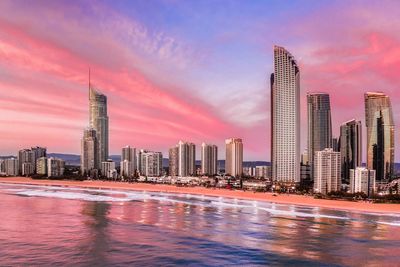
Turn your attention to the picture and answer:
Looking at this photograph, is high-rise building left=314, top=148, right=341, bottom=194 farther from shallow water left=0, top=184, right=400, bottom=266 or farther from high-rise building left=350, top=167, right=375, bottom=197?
shallow water left=0, top=184, right=400, bottom=266

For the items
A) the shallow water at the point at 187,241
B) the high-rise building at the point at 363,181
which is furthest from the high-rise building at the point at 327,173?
the shallow water at the point at 187,241

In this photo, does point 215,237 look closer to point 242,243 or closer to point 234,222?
point 242,243

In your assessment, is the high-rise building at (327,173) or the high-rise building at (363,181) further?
the high-rise building at (327,173)

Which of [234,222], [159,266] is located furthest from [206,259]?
[234,222]

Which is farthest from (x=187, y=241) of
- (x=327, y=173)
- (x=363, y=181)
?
(x=327, y=173)

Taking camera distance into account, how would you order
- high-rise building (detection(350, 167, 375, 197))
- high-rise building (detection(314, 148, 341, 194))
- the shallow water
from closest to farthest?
the shallow water → high-rise building (detection(350, 167, 375, 197)) → high-rise building (detection(314, 148, 341, 194))

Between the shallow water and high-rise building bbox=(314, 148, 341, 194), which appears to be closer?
the shallow water

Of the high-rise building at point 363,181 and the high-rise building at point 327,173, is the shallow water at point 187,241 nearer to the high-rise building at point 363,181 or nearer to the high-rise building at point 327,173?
the high-rise building at point 363,181

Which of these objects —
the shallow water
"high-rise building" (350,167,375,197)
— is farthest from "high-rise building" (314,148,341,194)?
the shallow water

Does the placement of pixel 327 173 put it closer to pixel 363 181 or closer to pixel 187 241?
pixel 363 181
